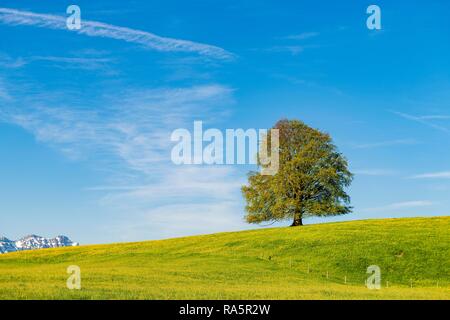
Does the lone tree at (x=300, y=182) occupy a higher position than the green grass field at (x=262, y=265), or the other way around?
the lone tree at (x=300, y=182)

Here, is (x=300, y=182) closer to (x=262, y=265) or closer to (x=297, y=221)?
(x=297, y=221)

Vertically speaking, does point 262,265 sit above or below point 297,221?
below

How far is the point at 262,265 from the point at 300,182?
26.7 meters

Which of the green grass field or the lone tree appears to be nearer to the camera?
the green grass field

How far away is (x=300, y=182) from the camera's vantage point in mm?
78312

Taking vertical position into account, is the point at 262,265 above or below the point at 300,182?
below

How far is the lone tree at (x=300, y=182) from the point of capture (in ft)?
255

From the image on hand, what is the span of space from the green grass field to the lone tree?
3615mm

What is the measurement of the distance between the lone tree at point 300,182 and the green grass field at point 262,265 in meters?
3.62

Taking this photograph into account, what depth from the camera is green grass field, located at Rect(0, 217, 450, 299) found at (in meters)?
31.1

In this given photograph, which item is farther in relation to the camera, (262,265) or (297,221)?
(297,221)

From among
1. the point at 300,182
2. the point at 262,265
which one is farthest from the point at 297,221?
the point at 262,265
